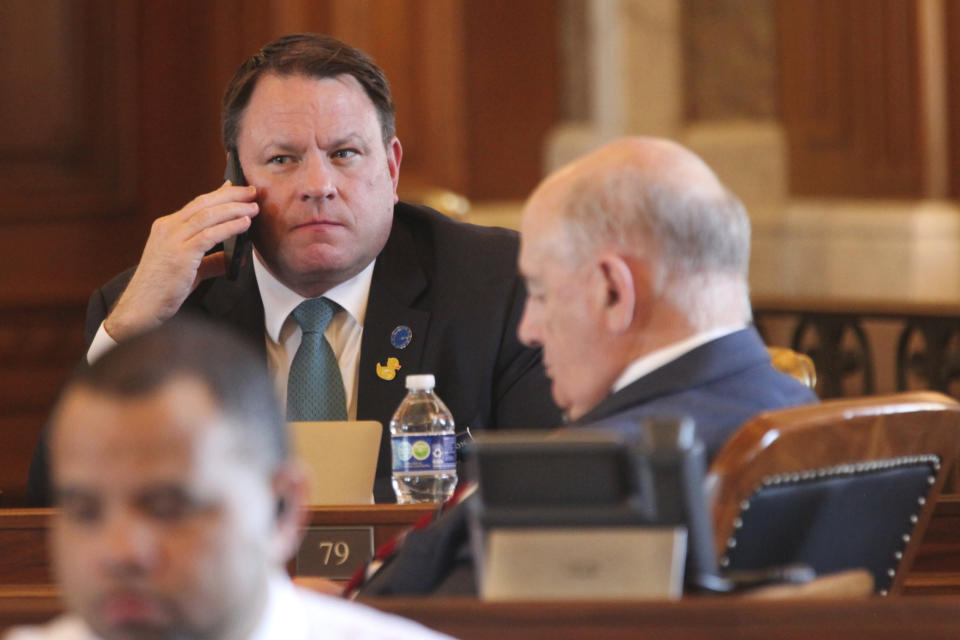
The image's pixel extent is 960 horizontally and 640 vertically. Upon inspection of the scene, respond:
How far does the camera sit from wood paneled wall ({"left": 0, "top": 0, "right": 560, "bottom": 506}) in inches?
262

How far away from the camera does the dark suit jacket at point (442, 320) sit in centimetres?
296

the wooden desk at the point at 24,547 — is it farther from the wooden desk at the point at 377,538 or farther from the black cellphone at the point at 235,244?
the black cellphone at the point at 235,244

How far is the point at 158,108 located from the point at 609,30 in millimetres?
2226

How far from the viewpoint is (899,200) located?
730 centimetres

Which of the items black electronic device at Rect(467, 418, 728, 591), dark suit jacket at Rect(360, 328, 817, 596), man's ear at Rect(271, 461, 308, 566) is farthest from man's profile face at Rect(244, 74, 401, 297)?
man's ear at Rect(271, 461, 308, 566)

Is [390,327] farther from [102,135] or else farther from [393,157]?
[102,135]

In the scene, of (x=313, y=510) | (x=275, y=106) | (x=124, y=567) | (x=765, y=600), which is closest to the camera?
(x=124, y=567)

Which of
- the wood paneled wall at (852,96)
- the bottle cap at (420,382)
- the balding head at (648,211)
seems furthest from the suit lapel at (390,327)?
the wood paneled wall at (852,96)

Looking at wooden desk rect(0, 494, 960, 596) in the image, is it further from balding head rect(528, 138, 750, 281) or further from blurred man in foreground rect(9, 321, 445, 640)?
blurred man in foreground rect(9, 321, 445, 640)

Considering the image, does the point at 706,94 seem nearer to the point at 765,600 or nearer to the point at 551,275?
the point at 551,275

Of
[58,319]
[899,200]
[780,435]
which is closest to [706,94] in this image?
[899,200]

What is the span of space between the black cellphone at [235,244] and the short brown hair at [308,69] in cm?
5

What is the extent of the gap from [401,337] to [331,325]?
Answer: 17 cm

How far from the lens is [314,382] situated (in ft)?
9.69
